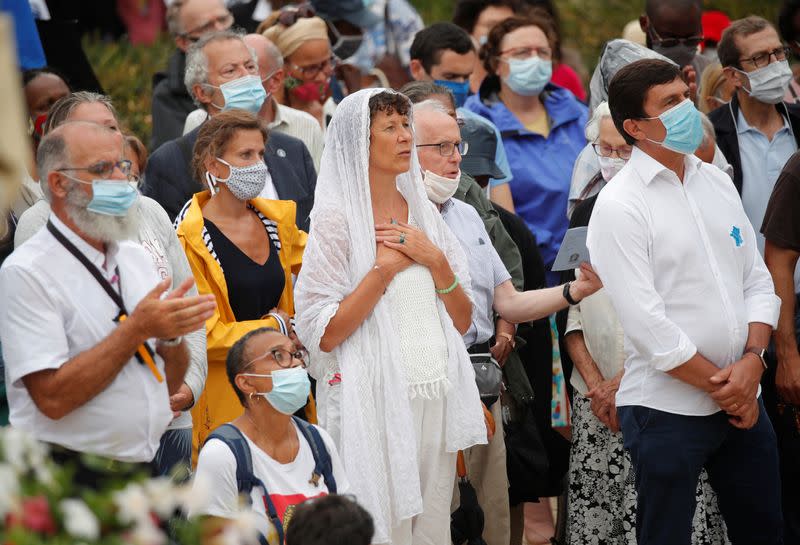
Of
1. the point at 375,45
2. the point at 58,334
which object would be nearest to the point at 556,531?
the point at 58,334

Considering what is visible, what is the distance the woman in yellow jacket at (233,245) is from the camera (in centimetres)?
540

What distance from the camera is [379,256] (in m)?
4.93

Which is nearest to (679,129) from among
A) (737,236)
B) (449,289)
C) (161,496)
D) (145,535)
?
(737,236)

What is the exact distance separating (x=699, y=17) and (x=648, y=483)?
3.95m

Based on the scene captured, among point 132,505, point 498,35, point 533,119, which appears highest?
point 132,505

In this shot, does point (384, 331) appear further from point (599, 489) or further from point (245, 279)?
point (599, 489)

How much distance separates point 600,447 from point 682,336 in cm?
135

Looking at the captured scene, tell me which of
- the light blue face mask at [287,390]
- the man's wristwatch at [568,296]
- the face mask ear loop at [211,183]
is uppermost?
the face mask ear loop at [211,183]

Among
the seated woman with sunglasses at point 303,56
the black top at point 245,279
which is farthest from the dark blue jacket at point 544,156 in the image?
the black top at point 245,279

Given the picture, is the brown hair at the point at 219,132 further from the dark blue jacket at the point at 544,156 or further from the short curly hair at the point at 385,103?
the dark blue jacket at the point at 544,156

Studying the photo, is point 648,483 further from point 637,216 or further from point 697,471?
point 637,216

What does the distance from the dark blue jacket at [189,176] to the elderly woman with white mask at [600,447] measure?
53.2 inches

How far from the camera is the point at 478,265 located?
5.61m

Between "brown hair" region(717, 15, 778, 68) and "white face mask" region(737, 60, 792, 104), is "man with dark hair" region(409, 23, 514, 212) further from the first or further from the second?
"white face mask" region(737, 60, 792, 104)
